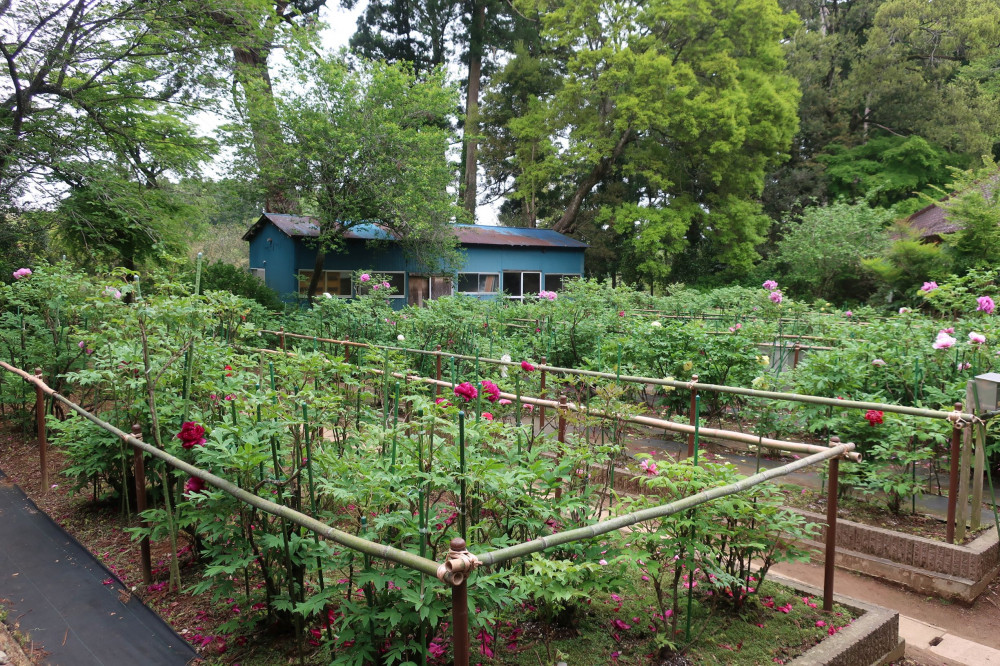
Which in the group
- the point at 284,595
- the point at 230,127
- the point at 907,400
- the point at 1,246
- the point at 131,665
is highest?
the point at 230,127

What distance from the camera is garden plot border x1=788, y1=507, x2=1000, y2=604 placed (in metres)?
3.57

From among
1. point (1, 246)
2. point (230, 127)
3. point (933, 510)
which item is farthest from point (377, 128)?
point (933, 510)

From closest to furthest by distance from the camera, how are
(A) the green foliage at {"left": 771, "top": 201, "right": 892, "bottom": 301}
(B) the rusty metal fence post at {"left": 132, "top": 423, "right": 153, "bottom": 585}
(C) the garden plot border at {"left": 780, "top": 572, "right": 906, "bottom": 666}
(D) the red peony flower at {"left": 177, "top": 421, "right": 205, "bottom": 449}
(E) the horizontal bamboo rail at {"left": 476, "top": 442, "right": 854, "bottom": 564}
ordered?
(E) the horizontal bamboo rail at {"left": 476, "top": 442, "right": 854, "bottom": 564} < (C) the garden plot border at {"left": 780, "top": 572, "right": 906, "bottom": 666} < (D) the red peony flower at {"left": 177, "top": 421, "right": 205, "bottom": 449} < (B) the rusty metal fence post at {"left": 132, "top": 423, "right": 153, "bottom": 585} < (A) the green foliage at {"left": 771, "top": 201, "right": 892, "bottom": 301}

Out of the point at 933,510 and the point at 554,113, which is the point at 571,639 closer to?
the point at 933,510

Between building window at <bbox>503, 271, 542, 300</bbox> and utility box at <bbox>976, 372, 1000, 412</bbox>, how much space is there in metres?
17.7

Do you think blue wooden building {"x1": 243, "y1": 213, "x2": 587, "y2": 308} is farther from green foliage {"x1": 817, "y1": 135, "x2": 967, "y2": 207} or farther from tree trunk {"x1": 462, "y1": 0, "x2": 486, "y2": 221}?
green foliage {"x1": 817, "y1": 135, "x2": 967, "y2": 207}

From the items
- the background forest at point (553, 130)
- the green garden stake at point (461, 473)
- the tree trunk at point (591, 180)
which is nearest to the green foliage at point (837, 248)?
the background forest at point (553, 130)

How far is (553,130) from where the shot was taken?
25.1m

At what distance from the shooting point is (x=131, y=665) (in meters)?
2.49

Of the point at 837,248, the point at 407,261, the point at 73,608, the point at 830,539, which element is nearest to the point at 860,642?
the point at 830,539

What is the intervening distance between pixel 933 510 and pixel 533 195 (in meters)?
23.9

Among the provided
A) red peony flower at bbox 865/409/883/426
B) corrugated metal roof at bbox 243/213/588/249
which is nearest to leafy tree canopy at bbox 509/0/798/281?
corrugated metal roof at bbox 243/213/588/249

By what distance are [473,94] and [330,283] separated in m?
12.0

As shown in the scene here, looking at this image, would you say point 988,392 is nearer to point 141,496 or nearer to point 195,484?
point 195,484
